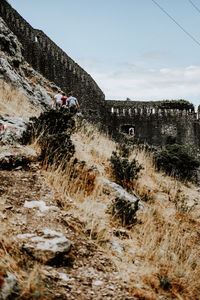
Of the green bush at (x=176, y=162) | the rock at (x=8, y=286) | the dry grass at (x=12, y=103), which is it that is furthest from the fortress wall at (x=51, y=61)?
the rock at (x=8, y=286)

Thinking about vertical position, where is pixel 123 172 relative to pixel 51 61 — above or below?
below

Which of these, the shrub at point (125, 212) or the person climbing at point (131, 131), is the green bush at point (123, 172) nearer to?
the shrub at point (125, 212)

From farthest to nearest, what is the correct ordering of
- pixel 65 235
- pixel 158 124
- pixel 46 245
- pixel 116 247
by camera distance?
1. pixel 158 124
2. pixel 116 247
3. pixel 65 235
4. pixel 46 245

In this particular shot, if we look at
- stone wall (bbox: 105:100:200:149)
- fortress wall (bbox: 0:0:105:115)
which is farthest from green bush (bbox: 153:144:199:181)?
fortress wall (bbox: 0:0:105:115)

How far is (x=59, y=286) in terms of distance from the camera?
2195mm

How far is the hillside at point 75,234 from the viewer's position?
7.51ft

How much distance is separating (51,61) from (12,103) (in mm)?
10339

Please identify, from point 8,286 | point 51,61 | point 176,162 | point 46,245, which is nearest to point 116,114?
point 51,61

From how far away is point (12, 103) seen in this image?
24.1 feet

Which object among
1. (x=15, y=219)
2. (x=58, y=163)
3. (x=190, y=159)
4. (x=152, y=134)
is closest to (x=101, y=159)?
(x=58, y=163)

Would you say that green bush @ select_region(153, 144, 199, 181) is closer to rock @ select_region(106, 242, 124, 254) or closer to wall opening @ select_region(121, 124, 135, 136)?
rock @ select_region(106, 242, 124, 254)

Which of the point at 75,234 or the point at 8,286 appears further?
the point at 75,234

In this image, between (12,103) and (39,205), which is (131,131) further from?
(39,205)

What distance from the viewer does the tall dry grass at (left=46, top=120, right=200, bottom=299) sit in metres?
2.71
